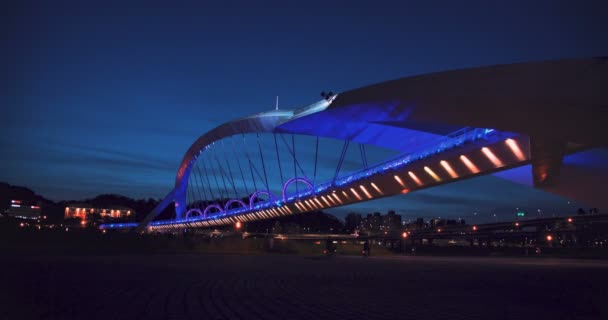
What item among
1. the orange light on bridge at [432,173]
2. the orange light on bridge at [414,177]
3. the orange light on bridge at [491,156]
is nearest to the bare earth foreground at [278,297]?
the orange light on bridge at [491,156]

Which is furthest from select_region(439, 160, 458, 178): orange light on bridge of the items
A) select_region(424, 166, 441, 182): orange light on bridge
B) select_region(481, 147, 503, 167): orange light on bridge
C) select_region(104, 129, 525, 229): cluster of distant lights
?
select_region(481, 147, 503, 167): orange light on bridge

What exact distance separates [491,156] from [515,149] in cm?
178

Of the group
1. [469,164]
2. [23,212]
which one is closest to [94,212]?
[23,212]

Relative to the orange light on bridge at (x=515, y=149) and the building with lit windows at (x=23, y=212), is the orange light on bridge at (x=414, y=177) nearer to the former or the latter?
the orange light on bridge at (x=515, y=149)

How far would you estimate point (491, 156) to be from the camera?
2467 cm

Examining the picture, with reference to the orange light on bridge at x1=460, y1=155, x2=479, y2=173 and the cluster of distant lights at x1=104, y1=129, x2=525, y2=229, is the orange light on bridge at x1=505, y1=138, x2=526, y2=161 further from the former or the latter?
the orange light on bridge at x1=460, y1=155, x2=479, y2=173

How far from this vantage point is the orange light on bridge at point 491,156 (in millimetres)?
24375

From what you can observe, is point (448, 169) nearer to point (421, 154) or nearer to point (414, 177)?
point (421, 154)

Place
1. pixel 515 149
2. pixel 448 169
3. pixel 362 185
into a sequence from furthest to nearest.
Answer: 1. pixel 362 185
2. pixel 448 169
3. pixel 515 149

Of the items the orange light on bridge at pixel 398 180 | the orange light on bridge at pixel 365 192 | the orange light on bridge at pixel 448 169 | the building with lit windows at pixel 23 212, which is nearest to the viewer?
the orange light on bridge at pixel 448 169

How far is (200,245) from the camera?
43.8 m

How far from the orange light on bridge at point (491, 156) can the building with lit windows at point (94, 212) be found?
16583cm

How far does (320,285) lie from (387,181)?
2260 cm

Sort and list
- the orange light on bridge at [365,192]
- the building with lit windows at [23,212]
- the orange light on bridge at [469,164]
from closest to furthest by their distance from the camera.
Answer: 1. the orange light on bridge at [469,164]
2. the orange light on bridge at [365,192]
3. the building with lit windows at [23,212]
